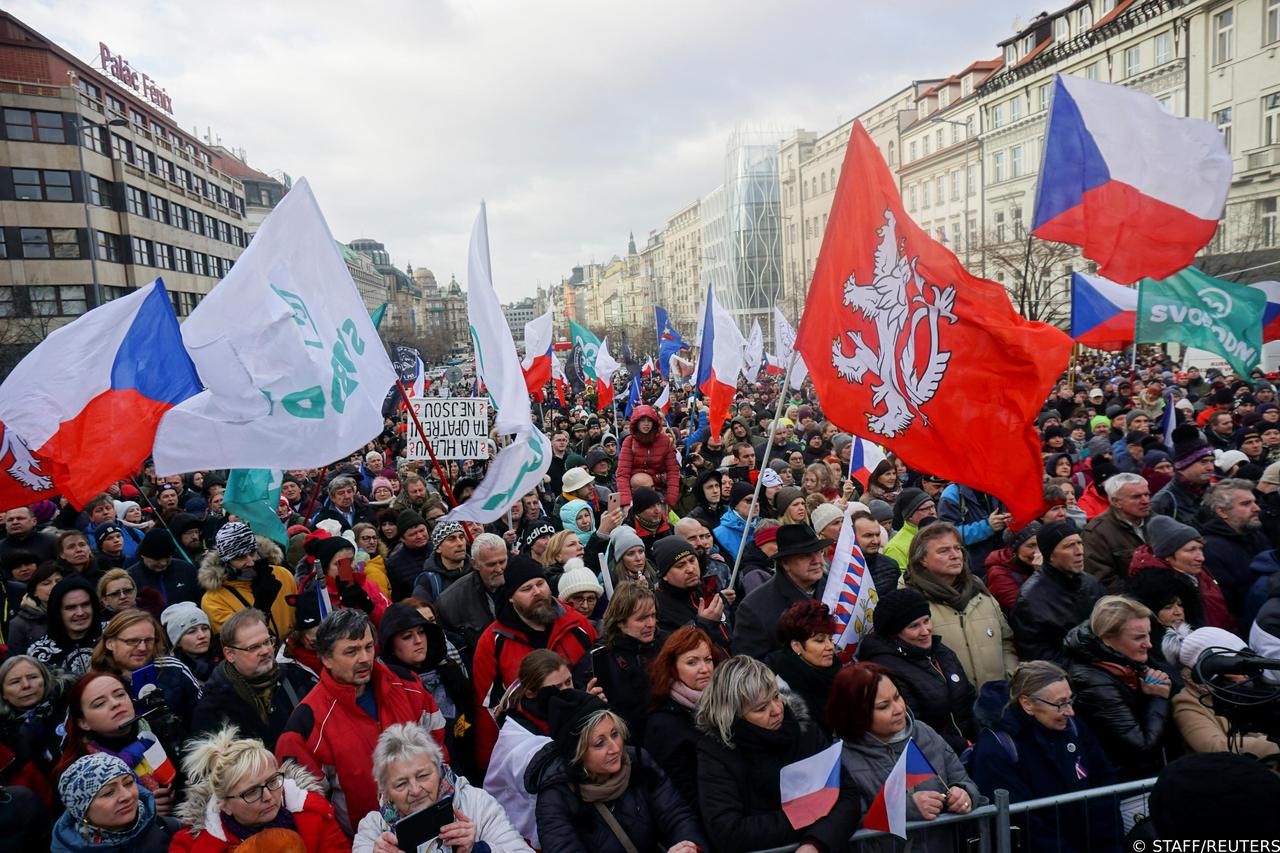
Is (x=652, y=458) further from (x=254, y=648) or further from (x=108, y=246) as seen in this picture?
(x=108, y=246)

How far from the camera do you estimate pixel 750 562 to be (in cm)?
588

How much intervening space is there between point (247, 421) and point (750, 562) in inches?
137

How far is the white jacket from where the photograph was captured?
Result: 3074 millimetres

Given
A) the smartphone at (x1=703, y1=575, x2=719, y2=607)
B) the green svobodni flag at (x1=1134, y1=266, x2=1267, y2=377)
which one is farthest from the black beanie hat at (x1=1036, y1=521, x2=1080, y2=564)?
the green svobodni flag at (x1=1134, y1=266, x2=1267, y2=377)

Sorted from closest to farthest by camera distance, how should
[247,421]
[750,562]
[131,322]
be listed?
[247,421]
[750,562]
[131,322]

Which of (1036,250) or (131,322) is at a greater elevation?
(1036,250)

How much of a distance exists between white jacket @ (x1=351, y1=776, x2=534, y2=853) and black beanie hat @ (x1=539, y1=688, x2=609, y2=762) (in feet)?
1.16

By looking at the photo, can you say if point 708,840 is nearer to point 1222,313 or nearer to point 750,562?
point 750,562

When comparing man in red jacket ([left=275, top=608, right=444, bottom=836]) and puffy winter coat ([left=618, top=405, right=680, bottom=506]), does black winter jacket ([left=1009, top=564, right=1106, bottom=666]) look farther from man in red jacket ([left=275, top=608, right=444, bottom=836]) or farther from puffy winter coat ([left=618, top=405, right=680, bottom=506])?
puffy winter coat ([left=618, top=405, right=680, bottom=506])

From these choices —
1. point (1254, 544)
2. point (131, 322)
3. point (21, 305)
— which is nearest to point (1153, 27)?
point (1254, 544)

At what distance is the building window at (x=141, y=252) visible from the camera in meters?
45.8

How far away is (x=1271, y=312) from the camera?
407 inches

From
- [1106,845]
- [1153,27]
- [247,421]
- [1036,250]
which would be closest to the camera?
[1106,845]

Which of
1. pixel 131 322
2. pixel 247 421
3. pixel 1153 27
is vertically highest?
pixel 1153 27
